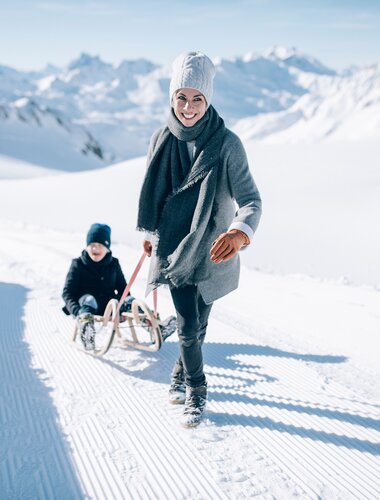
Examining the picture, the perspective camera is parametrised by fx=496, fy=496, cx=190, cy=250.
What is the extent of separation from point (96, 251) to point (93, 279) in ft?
0.85

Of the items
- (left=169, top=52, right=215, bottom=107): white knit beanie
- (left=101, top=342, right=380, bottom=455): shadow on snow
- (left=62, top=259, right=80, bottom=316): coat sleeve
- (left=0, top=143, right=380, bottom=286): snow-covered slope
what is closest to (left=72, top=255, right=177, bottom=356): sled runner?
(left=101, top=342, right=380, bottom=455): shadow on snow

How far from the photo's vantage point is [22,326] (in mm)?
4684

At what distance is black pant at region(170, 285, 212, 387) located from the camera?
2.88m

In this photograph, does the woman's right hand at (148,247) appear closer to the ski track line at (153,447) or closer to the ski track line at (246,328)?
the ski track line at (153,447)

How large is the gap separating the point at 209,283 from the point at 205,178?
0.60 meters

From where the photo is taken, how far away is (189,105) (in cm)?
271

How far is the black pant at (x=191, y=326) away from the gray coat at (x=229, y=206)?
102 millimetres

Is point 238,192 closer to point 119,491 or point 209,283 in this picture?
point 209,283

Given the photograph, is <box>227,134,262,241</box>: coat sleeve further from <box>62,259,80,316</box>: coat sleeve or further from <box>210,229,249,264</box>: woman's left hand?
<box>62,259,80,316</box>: coat sleeve

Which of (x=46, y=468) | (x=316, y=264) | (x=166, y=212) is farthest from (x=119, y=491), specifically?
(x=316, y=264)

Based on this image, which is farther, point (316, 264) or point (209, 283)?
point (316, 264)

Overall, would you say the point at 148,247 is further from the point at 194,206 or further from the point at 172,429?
the point at 172,429

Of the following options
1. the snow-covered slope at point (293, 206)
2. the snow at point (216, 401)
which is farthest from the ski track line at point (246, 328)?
the snow-covered slope at point (293, 206)

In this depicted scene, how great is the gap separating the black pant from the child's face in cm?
153
